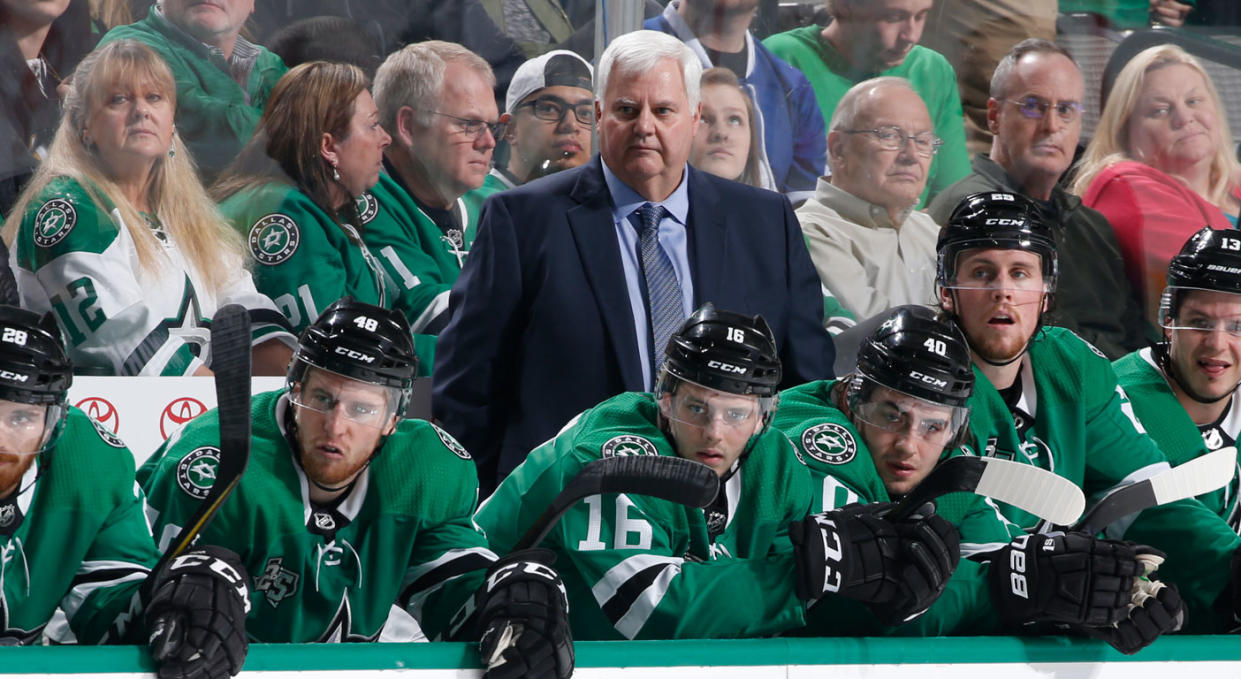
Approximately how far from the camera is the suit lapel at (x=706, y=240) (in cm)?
310

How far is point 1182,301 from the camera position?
3.10m

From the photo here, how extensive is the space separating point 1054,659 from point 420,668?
3.23ft

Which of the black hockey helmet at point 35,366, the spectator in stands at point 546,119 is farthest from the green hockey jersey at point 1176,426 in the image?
the black hockey helmet at point 35,366

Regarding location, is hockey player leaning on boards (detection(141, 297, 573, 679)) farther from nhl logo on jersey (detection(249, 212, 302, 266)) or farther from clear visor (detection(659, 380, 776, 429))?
nhl logo on jersey (detection(249, 212, 302, 266))

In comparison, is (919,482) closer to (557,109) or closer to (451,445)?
(451,445)

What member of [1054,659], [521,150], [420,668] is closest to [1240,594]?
[1054,659]

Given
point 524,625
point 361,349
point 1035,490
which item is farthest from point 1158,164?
point 524,625

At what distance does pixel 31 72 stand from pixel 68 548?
1.46 metres

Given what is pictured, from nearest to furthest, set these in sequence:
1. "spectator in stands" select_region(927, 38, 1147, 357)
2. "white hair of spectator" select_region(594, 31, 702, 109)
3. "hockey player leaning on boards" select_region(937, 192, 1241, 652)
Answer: "hockey player leaning on boards" select_region(937, 192, 1241, 652) < "white hair of spectator" select_region(594, 31, 702, 109) < "spectator in stands" select_region(927, 38, 1147, 357)

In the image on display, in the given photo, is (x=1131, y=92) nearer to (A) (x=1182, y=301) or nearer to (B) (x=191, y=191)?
(A) (x=1182, y=301)

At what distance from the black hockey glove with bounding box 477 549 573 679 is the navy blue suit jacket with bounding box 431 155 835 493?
909 millimetres

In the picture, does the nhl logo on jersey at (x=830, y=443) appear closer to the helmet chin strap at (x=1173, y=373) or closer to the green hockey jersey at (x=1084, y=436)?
the green hockey jersey at (x=1084, y=436)

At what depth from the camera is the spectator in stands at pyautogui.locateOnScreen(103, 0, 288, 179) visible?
3361 mm

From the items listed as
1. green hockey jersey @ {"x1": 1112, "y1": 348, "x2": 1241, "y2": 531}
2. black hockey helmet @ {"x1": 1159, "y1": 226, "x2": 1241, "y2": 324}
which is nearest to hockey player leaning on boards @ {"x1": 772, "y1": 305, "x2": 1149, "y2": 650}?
green hockey jersey @ {"x1": 1112, "y1": 348, "x2": 1241, "y2": 531}
